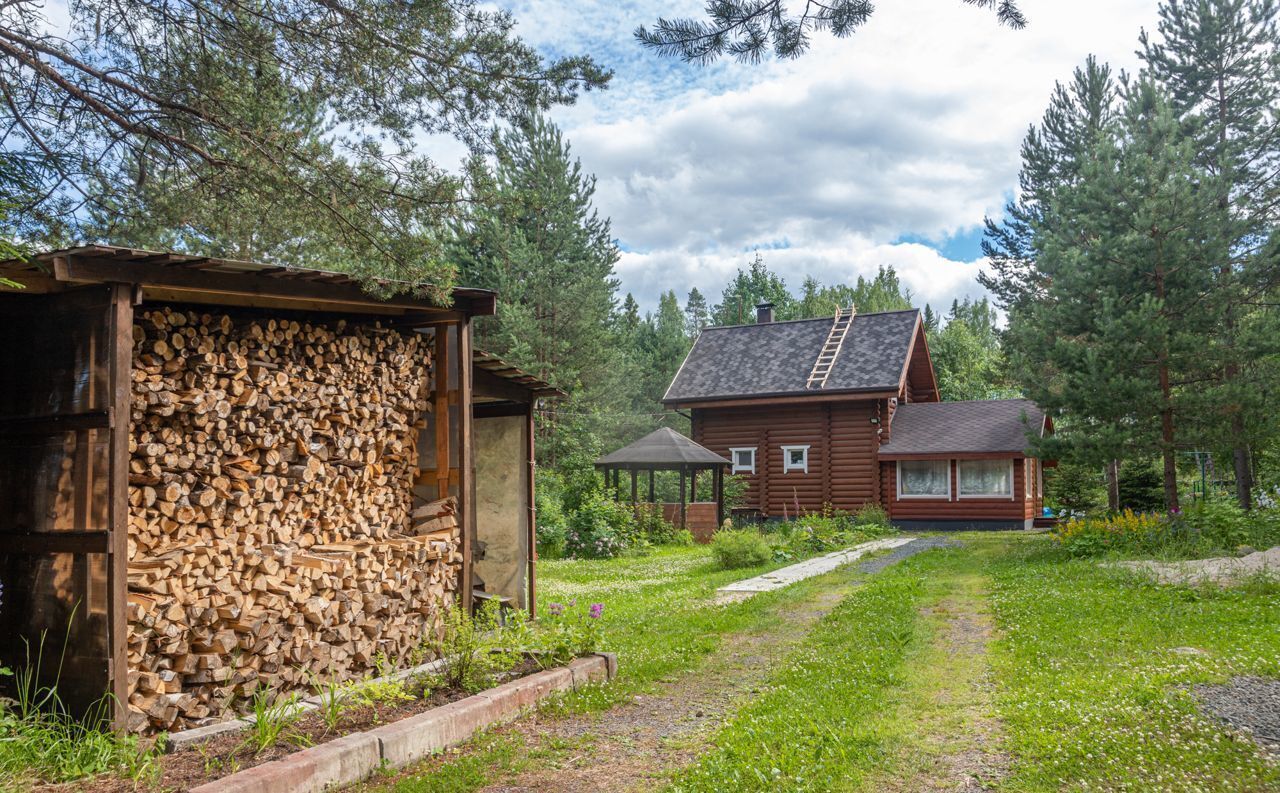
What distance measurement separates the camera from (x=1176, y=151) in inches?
603

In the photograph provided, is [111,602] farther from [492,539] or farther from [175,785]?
[492,539]

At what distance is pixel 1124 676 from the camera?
21.1 ft

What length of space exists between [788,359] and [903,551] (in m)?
11.8

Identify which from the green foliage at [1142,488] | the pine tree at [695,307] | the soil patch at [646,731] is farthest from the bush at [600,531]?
the pine tree at [695,307]

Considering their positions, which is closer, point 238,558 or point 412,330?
point 238,558

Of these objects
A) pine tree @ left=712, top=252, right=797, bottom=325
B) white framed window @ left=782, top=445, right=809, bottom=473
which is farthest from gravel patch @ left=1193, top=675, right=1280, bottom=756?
pine tree @ left=712, top=252, right=797, bottom=325

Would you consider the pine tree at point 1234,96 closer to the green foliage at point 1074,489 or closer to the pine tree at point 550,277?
the green foliage at point 1074,489

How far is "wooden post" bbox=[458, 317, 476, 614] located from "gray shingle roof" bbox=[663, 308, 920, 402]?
63.5 ft

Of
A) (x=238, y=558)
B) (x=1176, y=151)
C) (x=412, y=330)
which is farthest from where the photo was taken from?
(x=1176, y=151)

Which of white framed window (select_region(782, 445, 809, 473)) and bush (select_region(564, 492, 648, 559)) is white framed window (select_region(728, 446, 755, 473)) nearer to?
white framed window (select_region(782, 445, 809, 473))

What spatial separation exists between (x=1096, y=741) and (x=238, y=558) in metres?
5.41

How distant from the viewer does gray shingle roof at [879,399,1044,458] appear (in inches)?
969

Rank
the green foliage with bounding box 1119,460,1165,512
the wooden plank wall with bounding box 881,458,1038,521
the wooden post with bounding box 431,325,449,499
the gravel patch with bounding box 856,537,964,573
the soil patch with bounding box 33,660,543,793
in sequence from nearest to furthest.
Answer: the soil patch with bounding box 33,660,543,793
the wooden post with bounding box 431,325,449,499
the gravel patch with bounding box 856,537,964,573
the green foliage with bounding box 1119,460,1165,512
the wooden plank wall with bounding box 881,458,1038,521

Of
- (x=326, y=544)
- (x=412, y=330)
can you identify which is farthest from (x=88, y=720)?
(x=412, y=330)
